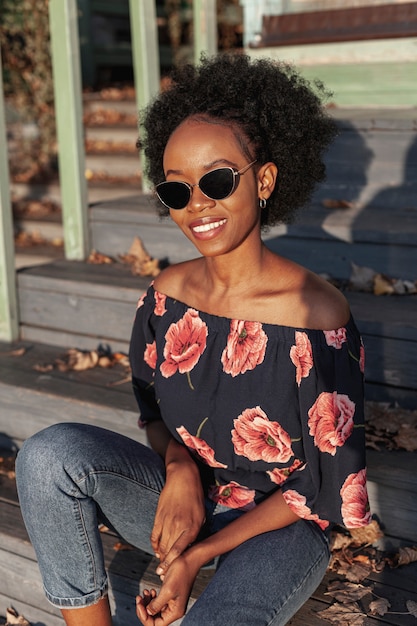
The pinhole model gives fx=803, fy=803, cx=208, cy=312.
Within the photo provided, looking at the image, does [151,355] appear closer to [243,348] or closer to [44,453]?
[243,348]

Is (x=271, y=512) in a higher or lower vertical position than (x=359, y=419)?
lower

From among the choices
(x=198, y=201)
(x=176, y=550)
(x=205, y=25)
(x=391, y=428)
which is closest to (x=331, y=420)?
(x=176, y=550)

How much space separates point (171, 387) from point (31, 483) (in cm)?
50

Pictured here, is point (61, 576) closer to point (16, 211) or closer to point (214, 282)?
point (214, 282)

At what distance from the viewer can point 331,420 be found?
214 centimetres

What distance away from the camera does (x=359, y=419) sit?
2.20 m

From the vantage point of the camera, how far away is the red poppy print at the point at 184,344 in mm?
2420

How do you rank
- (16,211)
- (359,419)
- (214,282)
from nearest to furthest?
(359,419)
(214,282)
(16,211)

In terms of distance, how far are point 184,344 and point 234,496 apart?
484 mm

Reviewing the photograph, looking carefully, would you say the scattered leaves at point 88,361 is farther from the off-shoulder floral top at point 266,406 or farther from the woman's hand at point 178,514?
the woman's hand at point 178,514

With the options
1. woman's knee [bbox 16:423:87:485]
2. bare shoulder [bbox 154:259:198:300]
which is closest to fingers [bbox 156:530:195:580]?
woman's knee [bbox 16:423:87:485]

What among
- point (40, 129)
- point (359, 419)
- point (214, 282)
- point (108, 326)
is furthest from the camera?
point (40, 129)

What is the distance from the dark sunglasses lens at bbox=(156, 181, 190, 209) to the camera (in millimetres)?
2205

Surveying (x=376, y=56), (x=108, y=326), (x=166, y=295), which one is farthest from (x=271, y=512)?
(x=376, y=56)
